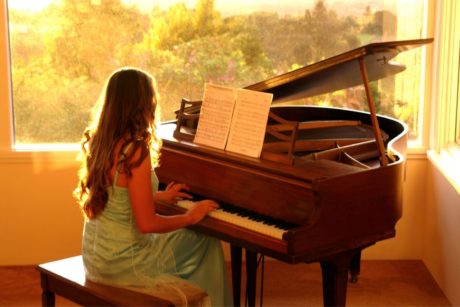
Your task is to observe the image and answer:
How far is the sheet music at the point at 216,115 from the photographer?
10.6 feet

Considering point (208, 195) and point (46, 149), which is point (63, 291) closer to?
point (208, 195)

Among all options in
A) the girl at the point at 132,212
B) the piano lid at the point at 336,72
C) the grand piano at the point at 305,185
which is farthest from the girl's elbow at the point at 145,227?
the piano lid at the point at 336,72

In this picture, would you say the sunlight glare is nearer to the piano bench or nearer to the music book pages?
the music book pages

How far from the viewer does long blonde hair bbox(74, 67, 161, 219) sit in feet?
9.57

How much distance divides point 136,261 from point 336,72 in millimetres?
1172

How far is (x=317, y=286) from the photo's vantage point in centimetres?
446

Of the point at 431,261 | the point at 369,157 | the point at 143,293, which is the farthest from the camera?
the point at 431,261

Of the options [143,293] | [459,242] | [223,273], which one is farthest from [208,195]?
[459,242]

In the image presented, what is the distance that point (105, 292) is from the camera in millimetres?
2947

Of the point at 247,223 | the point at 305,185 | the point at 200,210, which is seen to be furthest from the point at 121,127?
the point at 305,185

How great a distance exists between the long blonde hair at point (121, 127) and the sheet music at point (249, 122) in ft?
1.25

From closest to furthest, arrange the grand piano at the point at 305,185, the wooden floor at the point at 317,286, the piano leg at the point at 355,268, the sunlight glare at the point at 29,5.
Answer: the grand piano at the point at 305,185 → the wooden floor at the point at 317,286 → the piano leg at the point at 355,268 → the sunlight glare at the point at 29,5

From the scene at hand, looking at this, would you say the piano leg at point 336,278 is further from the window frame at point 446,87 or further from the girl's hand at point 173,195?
the window frame at point 446,87

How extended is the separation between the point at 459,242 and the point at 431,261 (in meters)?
0.62
